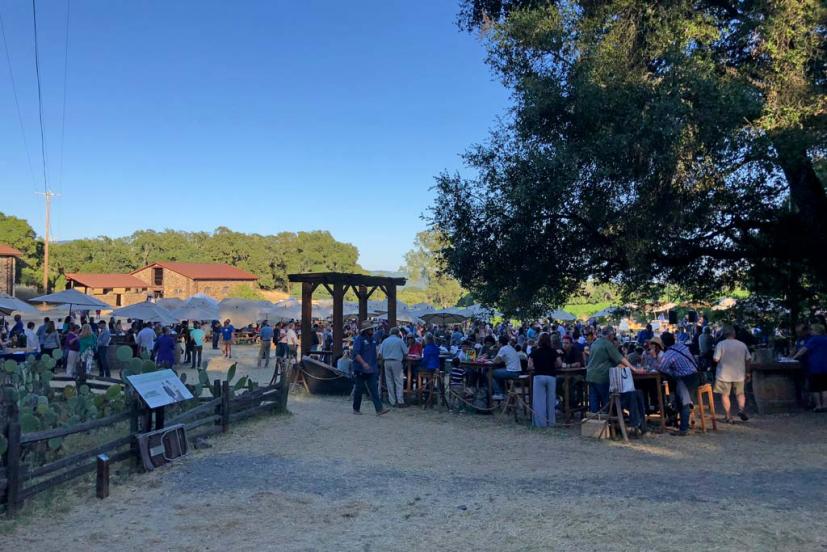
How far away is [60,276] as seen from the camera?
6197 centimetres

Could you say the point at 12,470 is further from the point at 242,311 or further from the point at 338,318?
the point at 242,311

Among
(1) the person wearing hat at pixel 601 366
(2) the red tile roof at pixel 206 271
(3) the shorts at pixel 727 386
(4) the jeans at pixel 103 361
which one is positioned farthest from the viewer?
(2) the red tile roof at pixel 206 271

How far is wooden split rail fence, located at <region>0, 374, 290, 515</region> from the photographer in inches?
223

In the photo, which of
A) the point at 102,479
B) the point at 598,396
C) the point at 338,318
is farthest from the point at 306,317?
the point at 102,479

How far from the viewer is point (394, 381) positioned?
13023mm

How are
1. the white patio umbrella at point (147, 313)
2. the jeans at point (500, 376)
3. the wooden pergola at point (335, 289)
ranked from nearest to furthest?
1. the jeans at point (500, 376)
2. the wooden pergola at point (335, 289)
3. the white patio umbrella at point (147, 313)

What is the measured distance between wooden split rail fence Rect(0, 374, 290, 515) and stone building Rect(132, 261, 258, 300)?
52594 mm

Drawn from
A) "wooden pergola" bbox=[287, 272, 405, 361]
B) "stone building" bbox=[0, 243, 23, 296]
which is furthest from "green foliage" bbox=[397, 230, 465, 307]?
"wooden pergola" bbox=[287, 272, 405, 361]

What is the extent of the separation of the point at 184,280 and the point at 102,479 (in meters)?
59.1

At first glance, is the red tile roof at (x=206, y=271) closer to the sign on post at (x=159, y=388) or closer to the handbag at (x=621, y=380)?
the sign on post at (x=159, y=388)

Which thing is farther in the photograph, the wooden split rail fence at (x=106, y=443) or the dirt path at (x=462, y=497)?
the wooden split rail fence at (x=106, y=443)

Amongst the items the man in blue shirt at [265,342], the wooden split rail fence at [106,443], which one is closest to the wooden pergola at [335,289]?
the wooden split rail fence at [106,443]

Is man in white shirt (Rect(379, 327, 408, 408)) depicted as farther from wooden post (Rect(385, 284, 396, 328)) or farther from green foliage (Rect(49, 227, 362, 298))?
green foliage (Rect(49, 227, 362, 298))

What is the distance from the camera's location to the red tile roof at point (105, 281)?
56.9 metres
